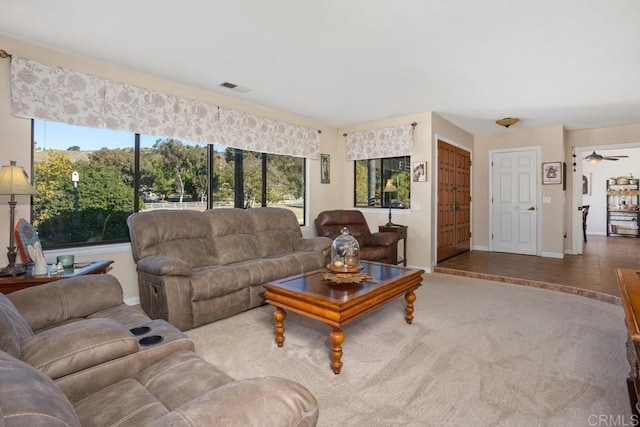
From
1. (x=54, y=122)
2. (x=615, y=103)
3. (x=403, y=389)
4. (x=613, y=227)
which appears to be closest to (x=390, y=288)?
(x=403, y=389)

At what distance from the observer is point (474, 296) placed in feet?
12.4

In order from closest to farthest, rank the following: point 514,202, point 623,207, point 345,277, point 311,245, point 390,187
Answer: point 345,277 → point 311,245 → point 390,187 → point 514,202 → point 623,207

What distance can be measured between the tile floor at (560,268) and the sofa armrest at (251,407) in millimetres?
4136

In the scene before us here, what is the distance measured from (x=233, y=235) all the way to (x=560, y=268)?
4821 millimetres

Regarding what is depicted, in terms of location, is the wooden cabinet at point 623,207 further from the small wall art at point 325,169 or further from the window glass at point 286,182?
the window glass at point 286,182


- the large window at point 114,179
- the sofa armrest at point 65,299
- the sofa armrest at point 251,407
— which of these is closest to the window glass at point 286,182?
the large window at point 114,179

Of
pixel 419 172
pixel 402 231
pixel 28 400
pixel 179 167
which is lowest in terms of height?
pixel 28 400

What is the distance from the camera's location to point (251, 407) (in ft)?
2.66

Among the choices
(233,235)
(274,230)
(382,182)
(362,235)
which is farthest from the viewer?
(382,182)

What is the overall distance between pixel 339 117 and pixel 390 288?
3.54 m

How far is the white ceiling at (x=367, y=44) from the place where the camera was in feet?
7.75

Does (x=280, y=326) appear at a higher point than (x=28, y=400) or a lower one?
lower

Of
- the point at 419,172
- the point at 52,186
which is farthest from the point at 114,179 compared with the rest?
the point at 419,172

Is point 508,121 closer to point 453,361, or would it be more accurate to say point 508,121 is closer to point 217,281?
point 453,361
